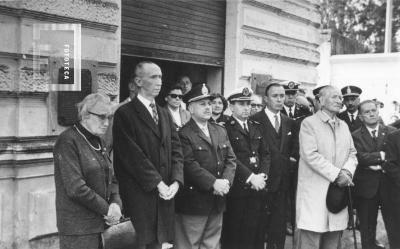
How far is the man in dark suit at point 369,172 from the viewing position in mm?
5738

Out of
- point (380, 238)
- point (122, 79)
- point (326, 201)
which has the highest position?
point (122, 79)

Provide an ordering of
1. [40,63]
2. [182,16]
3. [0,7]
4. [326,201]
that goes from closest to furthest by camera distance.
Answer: [0,7]
[40,63]
[326,201]
[182,16]

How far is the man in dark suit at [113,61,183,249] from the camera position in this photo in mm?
4202

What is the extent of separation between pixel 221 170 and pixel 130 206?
974 mm

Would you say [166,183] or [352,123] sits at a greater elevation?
[352,123]

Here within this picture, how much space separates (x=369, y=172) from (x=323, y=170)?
1.17m

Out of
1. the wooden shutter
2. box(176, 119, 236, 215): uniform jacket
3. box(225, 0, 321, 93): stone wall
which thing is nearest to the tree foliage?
box(225, 0, 321, 93): stone wall

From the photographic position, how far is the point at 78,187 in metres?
3.50

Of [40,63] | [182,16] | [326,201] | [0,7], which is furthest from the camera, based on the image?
[182,16]

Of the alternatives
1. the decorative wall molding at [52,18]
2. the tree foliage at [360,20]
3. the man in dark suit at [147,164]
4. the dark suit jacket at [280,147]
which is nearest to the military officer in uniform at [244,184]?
the dark suit jacket at [280,147]

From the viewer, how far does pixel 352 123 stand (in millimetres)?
6895

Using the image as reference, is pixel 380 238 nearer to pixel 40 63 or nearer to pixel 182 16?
pixel 182 16

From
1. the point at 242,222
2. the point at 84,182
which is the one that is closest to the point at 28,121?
the point at 84,182

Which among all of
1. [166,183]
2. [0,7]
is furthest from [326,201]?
[0,7]
